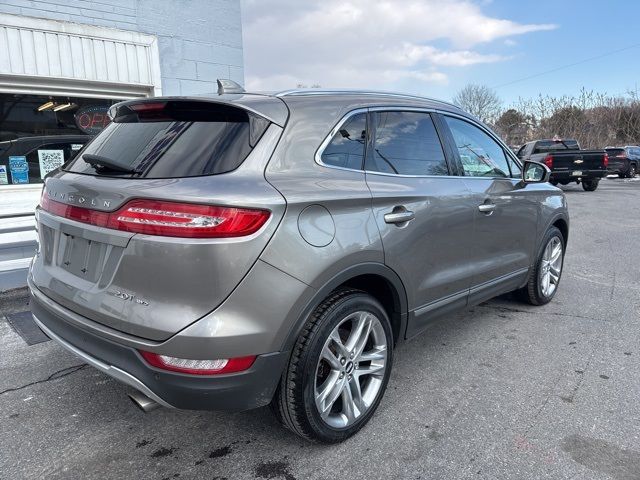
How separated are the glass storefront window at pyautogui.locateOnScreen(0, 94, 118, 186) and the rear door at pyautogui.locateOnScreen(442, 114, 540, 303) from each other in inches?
194

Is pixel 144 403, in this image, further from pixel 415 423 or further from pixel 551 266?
pixel 551 266

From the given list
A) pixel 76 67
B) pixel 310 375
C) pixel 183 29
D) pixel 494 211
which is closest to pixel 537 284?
pixel 494 211

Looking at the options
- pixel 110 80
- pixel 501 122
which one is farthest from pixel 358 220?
pixel 501 122

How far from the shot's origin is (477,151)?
3.83m

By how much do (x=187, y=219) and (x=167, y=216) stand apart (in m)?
0.09

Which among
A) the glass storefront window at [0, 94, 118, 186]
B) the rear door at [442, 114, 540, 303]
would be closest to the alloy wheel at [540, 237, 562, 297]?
the rear door at [442, 114, 540, 303]

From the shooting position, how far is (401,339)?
303 cm

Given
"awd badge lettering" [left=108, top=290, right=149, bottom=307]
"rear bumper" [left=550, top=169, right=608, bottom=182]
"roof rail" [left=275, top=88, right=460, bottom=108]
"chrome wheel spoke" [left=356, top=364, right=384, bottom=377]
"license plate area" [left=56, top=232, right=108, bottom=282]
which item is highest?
"roof rail" [left=275, top=88, right=460, bottom=108]

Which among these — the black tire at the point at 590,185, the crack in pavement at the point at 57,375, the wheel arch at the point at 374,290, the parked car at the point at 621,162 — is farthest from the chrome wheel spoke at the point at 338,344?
the parked car at the point at 621,162

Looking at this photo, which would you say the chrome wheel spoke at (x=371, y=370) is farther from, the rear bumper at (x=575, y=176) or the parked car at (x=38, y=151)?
the rear bumper at (x=575, y=176)

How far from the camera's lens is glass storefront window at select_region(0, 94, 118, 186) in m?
6.45

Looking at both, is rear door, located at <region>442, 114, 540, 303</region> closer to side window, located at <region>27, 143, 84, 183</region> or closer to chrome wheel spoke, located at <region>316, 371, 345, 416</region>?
chrome wheel spoke, located at <region>316, 371, 345, 416</region>

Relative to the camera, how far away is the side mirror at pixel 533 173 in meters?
4.25

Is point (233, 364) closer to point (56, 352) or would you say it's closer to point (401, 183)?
point (401, 183)
